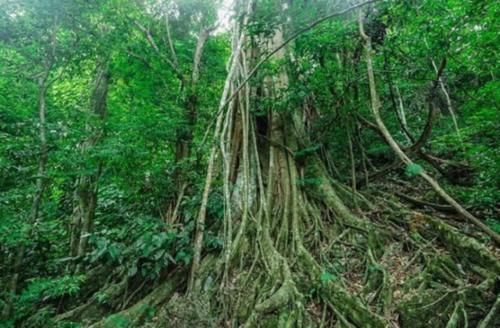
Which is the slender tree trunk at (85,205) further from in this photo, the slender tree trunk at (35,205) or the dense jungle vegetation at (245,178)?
the slender tree trunk at (35,205)

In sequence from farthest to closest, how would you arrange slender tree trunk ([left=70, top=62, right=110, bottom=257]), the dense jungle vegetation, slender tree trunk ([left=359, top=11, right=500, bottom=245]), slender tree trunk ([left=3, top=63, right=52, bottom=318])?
1. slender tree trunk ([left=70, top=62, right=110, bottom=257])
2. slender tree trunk ([left=3, top=63, right=52, bottom=318])
3. the dense jungle vegetation
4. slender tree trunk ([left=359, top=11, right=500, bottom=245])

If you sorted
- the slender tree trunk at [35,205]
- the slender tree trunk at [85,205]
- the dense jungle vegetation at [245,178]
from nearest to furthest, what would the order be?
the dense jungle vegetation at [245,178], the slender tree trunk at [35,205], the slender tree trunk at [85,205]

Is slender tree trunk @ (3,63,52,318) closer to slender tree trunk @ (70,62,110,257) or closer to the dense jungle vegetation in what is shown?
the dense jungle vegetation

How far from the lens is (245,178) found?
13.7 ft

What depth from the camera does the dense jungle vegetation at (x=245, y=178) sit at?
A: 3.06 meters

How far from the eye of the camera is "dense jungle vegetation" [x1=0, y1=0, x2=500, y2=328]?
3.06 m

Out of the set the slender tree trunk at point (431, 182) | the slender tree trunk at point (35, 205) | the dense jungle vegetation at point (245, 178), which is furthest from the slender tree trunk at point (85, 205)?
the slender tree trunk at point (431, 182)

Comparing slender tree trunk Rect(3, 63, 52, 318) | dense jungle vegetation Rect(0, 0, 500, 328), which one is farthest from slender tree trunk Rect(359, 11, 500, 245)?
slender tree trunk Rect(3, 63, 52, 318)

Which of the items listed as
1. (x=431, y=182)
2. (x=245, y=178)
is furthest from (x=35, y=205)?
(x=431, y=182)

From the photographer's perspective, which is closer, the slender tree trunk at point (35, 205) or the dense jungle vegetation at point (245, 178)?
the dense jungle vegetation at point (245, 178)

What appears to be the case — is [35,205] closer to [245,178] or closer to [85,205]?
[85,205]

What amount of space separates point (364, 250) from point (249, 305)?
4.52ft

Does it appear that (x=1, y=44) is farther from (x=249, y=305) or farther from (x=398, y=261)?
(x=398, y=261)

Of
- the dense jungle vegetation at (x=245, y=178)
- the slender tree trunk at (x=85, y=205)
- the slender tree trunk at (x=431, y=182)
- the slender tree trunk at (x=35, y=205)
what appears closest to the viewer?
the slender tree trunk at (x=431, y=182)
